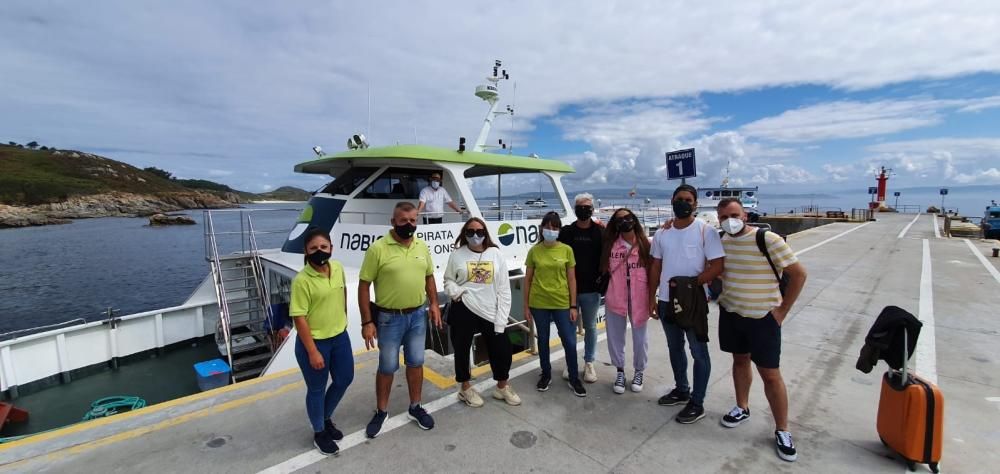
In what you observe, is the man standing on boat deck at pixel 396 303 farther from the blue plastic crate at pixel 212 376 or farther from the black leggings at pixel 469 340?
the blue plastic crate at pixel 212 376

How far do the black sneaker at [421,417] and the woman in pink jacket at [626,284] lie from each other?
1659 mm

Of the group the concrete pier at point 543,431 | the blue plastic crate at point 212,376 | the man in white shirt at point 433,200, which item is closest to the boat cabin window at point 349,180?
the man in white shirt at point 433,200

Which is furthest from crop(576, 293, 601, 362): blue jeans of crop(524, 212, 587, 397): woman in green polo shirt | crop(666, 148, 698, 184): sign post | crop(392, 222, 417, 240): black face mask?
crop(666, 148, 698, 184): sign post

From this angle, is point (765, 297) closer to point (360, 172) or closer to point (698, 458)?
point (698, 458)

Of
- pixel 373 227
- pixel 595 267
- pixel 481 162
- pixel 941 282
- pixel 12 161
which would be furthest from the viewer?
pixel 12 161

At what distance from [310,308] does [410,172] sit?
18.5 feet

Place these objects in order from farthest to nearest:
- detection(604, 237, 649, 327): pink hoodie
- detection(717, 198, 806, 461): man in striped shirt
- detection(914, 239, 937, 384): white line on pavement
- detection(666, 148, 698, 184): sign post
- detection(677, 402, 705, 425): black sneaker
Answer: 1. detection(666, 148, 698, 184): sign post
2. detection(914, 239, 937, 384): white line on pavement
3. detection(604, 237, 649, 327): pink hoodie
4. detection(677, 402, 705, 425): black sneaker
5. detection(717, 198, 806, 461): man in striped shirt

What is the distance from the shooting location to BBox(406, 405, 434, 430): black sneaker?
3.24 m

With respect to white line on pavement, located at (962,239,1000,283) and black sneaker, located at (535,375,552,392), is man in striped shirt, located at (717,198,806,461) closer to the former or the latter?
black sneaker, located at (535,375,552,392)

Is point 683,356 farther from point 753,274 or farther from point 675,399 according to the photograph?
point 753,274

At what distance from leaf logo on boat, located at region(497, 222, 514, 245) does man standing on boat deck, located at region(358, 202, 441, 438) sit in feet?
16.2

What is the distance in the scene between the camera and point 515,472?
9.07ft

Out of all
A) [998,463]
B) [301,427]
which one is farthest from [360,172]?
[998,463]

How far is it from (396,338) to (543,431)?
130cm
